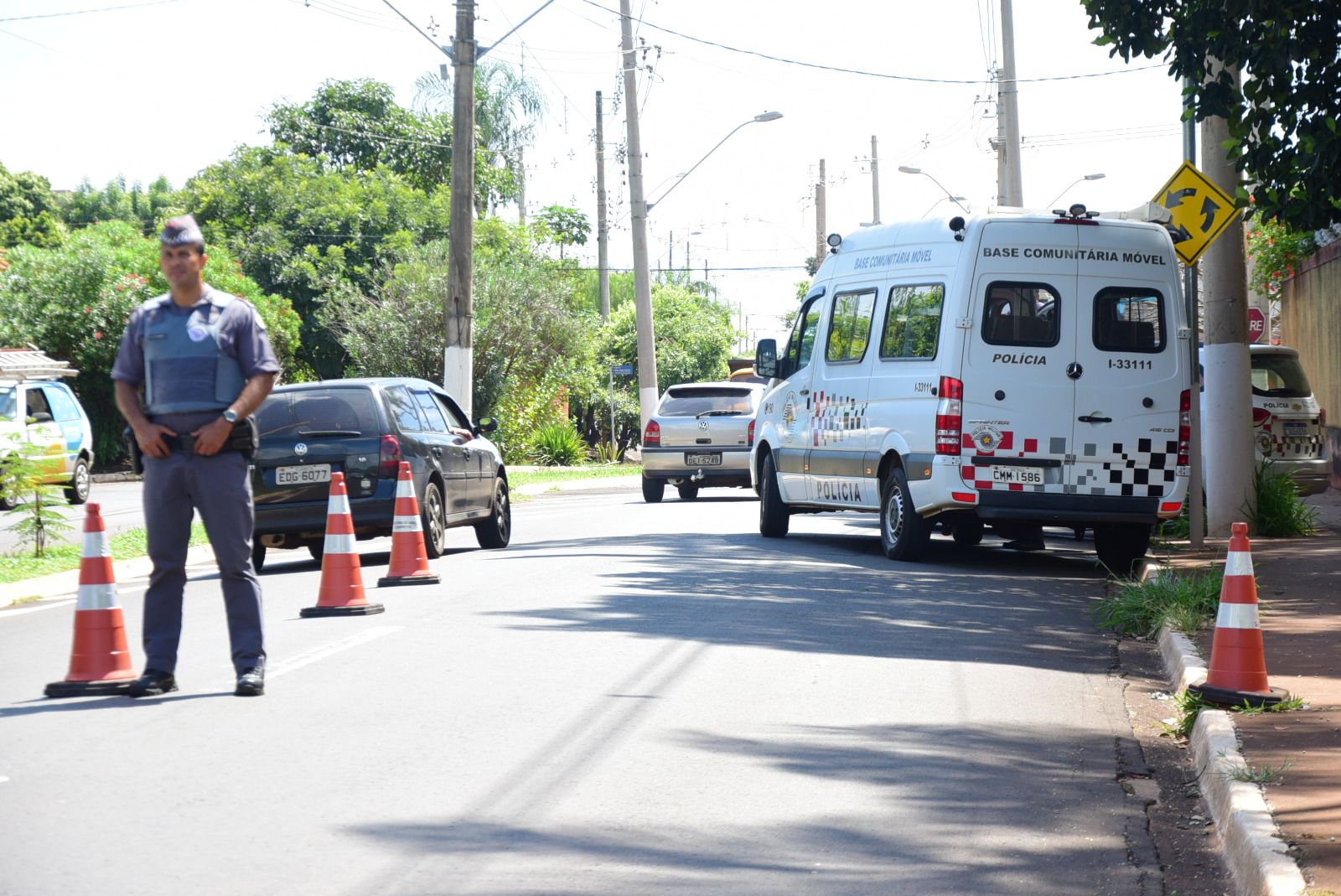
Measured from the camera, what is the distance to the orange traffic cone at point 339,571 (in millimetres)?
10281

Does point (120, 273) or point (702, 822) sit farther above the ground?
point (120, 273)

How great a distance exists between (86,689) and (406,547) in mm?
4566

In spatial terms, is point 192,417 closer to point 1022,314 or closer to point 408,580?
point 408,580

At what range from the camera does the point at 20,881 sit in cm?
473

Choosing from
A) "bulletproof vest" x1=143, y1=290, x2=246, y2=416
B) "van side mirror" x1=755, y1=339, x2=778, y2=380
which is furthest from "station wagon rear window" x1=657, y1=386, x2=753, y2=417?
"bulletproof vest" x1=143, y1=290, x2=246, y2=416

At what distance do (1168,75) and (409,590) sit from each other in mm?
6939

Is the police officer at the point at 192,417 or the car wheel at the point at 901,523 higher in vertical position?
the police officer at the point at 192,417

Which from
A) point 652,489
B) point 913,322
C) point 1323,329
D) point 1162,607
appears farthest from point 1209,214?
point 1323,329

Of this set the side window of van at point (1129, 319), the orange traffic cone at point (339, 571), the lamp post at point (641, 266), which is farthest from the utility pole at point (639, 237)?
the orange traffic cone at point (339, 571)

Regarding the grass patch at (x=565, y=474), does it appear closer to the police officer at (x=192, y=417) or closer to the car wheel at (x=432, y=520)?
the car wheel at (x=432, y=520)

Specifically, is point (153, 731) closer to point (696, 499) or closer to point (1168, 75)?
point (1168, 75)

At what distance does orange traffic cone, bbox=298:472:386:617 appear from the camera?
10.3 metres

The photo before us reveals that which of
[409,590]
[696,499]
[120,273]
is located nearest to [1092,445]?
[409,590]

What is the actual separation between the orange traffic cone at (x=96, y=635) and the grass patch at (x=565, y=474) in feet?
70.8
